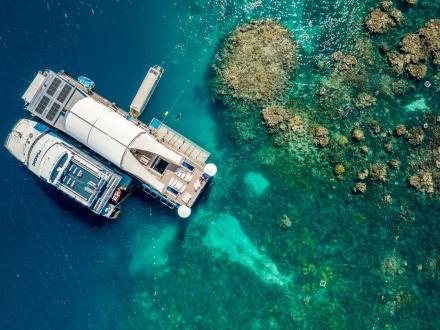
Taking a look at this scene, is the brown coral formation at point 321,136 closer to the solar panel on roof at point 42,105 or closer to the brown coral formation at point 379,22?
the brown coral formation at point 379,22

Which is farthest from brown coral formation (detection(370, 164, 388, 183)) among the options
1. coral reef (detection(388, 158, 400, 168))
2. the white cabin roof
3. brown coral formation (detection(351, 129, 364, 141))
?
the white cabin roof

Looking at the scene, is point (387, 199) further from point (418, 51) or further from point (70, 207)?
point (70, 207)

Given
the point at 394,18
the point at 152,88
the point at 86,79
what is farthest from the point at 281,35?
the point at 86,79

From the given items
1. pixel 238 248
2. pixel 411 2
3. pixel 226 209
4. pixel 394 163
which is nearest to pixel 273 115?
pixel 226 209

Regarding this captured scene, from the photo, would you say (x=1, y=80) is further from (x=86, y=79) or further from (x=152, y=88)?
(x=152, y=88)

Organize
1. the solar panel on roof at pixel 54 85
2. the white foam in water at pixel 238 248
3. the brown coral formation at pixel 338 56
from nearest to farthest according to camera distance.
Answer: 1. the solar panel on roof at pixel 54 85
2. the brown coral formation at pixel 338 56
3. the white foam in water at pixel 238 248

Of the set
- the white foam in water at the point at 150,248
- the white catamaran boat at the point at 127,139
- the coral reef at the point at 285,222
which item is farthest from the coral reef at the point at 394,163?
the white foam in water at the point at 150,248
